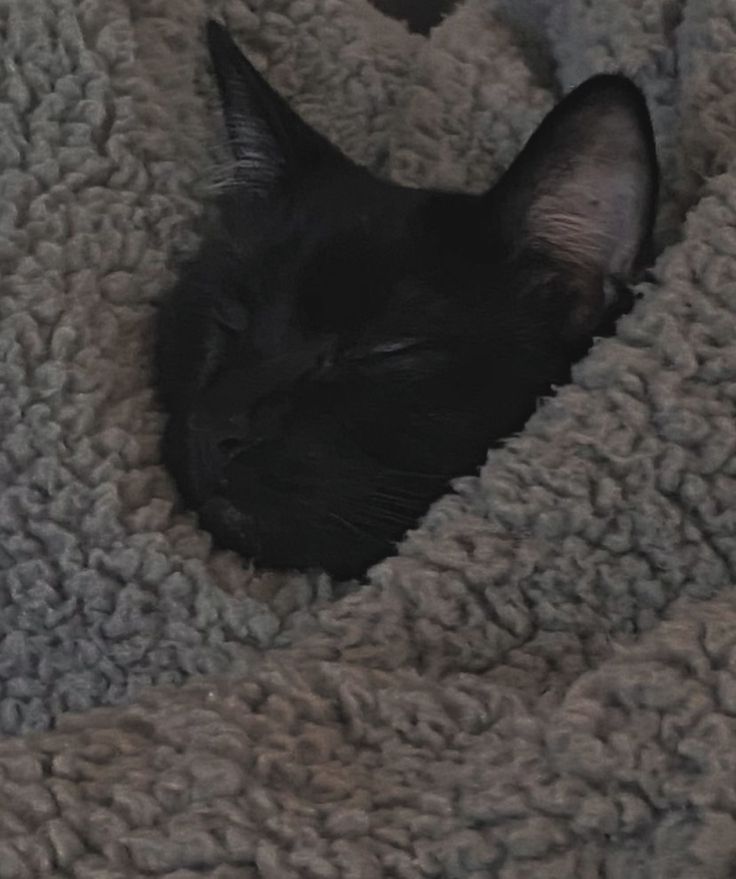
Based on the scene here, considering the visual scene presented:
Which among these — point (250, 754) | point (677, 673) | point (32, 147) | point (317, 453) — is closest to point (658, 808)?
point (677, 673)

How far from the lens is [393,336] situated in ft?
3.24

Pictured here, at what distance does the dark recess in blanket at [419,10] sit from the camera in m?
1.50

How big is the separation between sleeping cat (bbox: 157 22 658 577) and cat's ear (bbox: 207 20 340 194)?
0.02 metres

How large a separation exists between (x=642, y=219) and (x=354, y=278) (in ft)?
0.73

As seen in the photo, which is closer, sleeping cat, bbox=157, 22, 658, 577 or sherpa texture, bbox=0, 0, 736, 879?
sherpa texture, bbox=0, 0, 736, 879

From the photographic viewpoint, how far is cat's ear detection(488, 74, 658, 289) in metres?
0.94

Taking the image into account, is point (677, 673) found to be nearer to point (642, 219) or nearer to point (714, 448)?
point (714, 448)

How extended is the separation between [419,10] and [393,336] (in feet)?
2.16

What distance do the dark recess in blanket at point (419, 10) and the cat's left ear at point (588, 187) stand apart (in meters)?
0.57

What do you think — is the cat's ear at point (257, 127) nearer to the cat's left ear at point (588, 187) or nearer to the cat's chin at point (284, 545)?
the cat's left ear at point (588, 187)

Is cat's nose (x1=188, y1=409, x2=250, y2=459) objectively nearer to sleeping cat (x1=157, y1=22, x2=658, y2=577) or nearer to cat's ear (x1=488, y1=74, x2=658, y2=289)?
sleeping cat (x1=157, y1=22, x2=658, y2=577)

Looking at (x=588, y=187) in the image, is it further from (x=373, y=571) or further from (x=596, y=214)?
(x=373, y=571)

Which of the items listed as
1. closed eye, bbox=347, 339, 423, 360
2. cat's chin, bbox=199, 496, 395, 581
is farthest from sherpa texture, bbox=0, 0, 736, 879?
closed eye, bbox=347, 339, 423, 360

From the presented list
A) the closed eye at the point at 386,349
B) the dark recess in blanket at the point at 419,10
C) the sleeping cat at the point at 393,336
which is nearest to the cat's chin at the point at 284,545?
the sleeping cat at the point at 393,336
